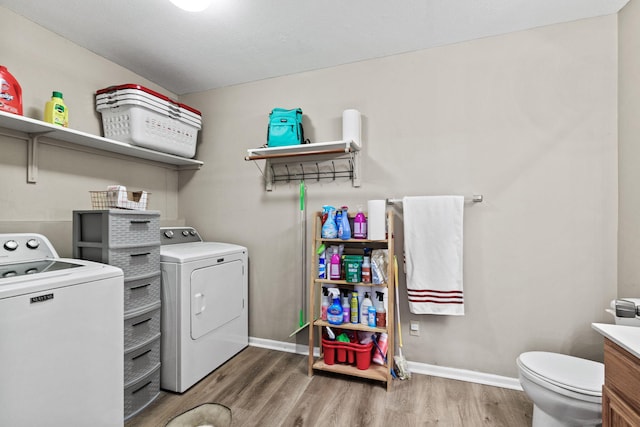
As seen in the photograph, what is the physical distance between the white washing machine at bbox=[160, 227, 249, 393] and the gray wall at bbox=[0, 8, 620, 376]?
20.3 inches

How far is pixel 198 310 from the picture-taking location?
2.08 metres

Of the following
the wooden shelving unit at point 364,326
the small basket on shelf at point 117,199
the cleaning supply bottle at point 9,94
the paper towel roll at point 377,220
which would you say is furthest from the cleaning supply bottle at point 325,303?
the cleaning supply bottle at point 9,94

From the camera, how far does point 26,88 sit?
6.13 ft

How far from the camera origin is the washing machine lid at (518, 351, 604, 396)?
1.38 meters

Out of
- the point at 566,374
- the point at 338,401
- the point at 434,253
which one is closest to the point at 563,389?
the point at 566,374

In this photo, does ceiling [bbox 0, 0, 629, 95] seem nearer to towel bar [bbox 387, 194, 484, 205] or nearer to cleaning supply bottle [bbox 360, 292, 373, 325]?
towel bar [bbox 387, 194, 484, 205]

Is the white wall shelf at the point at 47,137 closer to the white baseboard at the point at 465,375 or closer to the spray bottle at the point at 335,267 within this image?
the spray bottle at the point at 335,267

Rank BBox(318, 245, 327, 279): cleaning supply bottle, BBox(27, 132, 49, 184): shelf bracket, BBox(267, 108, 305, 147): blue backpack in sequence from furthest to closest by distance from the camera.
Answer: BBox(267, 108, 305, 147): blue backpack < BBox(318, 245, 327, 279): cleaning supply bottle < BBox(27, 132, 49, 184): shelf bracket

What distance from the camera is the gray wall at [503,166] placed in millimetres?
1899

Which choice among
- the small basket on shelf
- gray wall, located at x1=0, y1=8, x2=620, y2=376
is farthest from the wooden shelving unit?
the small basket on shelf

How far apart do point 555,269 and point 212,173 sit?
2.84 meters

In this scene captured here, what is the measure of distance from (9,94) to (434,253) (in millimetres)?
2689

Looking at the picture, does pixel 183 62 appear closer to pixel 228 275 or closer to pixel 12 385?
pixel 228 275

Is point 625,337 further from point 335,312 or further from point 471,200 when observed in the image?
point 335,312
